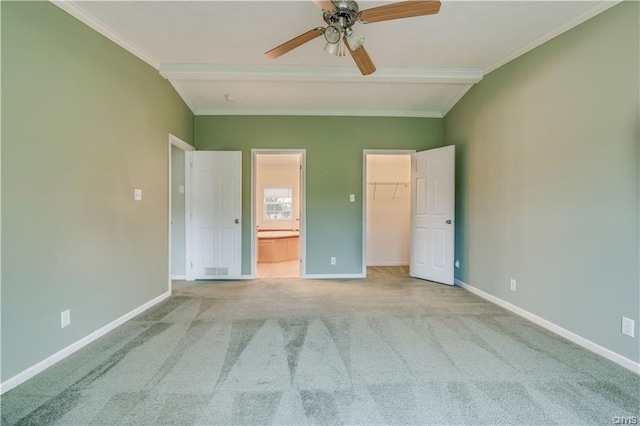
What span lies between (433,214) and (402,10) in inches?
115

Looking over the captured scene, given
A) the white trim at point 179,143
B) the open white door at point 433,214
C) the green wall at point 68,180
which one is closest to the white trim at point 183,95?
the green wall at point 68,180

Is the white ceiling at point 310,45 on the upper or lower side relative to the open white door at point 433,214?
upper

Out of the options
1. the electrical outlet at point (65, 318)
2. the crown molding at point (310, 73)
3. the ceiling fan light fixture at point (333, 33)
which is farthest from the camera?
the crown molding at point (310, 73)

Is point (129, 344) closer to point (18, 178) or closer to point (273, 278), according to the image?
point (18, 178)

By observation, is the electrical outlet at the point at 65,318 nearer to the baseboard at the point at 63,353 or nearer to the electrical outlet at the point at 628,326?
A: the baseboard at the point at 63,353

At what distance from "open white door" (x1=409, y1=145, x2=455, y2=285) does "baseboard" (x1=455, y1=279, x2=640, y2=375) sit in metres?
0.72

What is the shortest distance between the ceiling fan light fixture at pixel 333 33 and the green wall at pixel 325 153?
2372 mm

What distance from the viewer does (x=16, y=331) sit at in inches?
68.3

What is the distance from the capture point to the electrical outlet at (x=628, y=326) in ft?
6.23

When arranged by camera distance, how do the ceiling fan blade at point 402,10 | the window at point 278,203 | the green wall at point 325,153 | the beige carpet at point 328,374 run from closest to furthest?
the beige carpet at point 328,374
the ceiling fan blade at point 402,10
the green wall at point 325,153
the window at point 278,203

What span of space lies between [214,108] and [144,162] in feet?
5.35

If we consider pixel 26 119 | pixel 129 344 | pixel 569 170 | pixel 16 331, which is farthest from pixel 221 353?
pixel 569 170

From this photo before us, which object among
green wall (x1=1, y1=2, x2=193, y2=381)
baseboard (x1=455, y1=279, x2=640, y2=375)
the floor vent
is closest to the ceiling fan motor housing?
green wall (x1=1, y1=2, x2=193, y2=381)

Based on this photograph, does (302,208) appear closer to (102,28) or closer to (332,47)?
(332,47)
